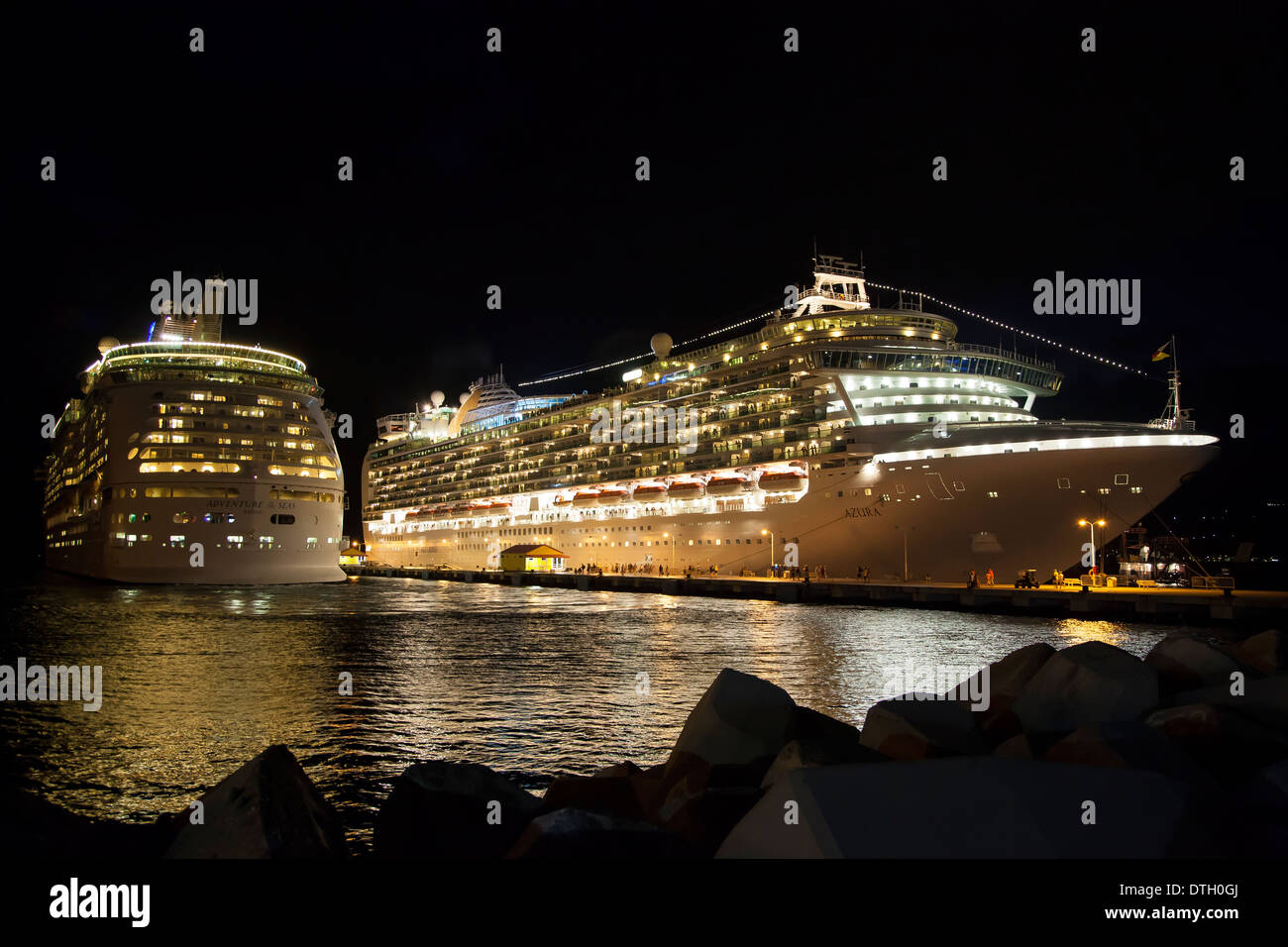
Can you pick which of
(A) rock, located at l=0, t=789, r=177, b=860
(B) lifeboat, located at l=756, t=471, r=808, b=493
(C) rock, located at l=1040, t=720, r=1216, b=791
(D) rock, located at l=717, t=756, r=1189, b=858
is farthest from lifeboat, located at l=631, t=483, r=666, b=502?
(D) rock, located at l=717, t=756, r=1189, b=858

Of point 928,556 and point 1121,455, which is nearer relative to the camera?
point 1121,455

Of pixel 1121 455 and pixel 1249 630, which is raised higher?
pixel 1121 455

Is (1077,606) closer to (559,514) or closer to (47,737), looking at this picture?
(47,737)

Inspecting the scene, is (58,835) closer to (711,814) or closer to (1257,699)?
(711,814)

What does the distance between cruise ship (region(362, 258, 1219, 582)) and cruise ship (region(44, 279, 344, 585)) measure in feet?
68.3

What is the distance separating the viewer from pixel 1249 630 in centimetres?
3325

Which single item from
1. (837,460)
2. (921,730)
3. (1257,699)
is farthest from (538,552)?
(1257,699)

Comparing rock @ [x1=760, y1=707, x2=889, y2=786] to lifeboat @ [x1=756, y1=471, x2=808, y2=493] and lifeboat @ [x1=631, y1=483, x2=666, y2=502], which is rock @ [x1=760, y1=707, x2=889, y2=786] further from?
lifeboat @ [x1=631, y1=483, x2=666, y2=502]

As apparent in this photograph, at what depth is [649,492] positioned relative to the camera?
64750 mm

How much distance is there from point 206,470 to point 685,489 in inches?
1366

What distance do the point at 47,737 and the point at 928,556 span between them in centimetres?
4149
